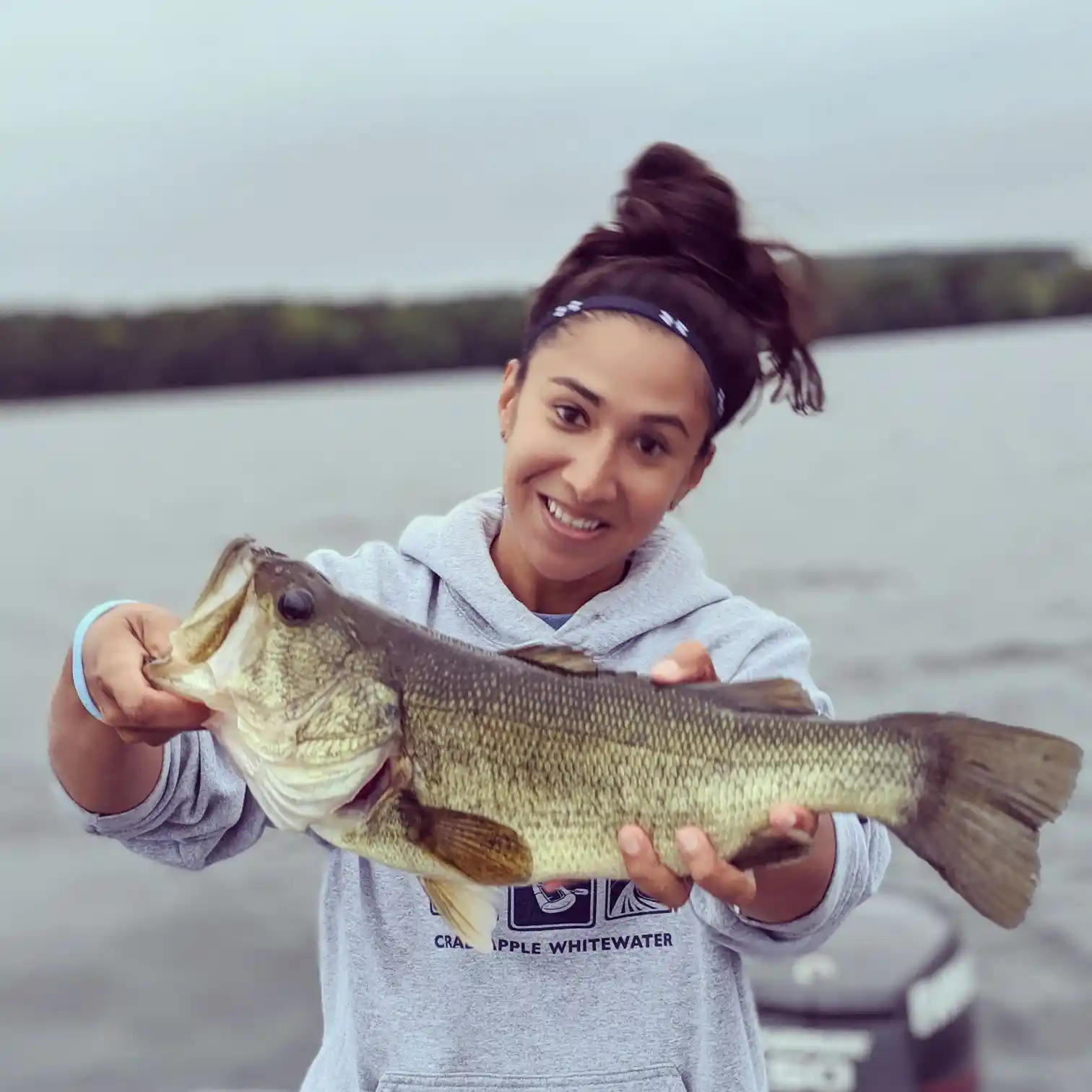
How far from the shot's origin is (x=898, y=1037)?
462 cm

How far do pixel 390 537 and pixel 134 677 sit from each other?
1747cm

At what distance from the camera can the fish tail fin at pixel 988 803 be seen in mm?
2357

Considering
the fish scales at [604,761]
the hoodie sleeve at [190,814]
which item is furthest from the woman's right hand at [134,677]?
the fish scales at [604,761]

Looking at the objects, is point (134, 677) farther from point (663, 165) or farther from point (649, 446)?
→ point (663, 165)

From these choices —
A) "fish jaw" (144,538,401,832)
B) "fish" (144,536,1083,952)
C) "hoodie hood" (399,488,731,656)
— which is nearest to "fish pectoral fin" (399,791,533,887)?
"fish" (144,536,1083,952)

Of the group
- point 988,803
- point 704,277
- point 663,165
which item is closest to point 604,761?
point 988,803

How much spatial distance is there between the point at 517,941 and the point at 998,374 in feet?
185

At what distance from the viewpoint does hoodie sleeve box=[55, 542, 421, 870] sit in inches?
102

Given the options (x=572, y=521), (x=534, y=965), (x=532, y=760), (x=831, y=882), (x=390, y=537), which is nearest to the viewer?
(x=532, y=760)

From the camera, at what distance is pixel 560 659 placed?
245 centimetres

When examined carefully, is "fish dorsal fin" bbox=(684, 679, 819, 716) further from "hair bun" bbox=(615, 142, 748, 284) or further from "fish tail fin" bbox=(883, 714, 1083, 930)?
"hair bun" bbox=(615, 142, 748, 284)

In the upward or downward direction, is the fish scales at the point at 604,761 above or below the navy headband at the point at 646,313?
below

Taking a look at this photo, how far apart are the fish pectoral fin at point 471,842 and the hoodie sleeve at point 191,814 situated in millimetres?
464

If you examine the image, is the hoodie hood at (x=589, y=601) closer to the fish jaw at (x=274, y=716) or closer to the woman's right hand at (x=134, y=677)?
the fish jaw at (x=274, y=716)
